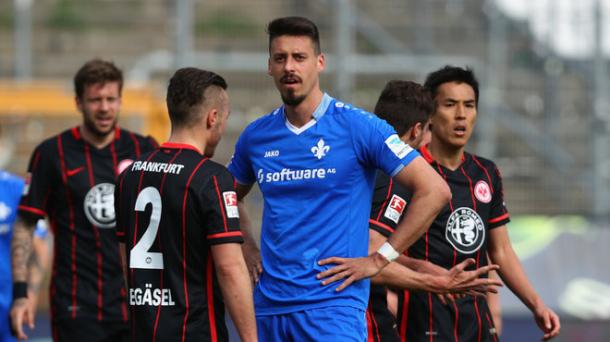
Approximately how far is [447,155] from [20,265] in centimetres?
302

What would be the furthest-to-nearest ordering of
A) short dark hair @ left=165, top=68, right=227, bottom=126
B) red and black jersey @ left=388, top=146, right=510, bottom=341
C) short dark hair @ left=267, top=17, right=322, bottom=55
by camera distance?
red and black jersey @ left=388, top=146, right=510, bottom=341 → short dark hair @ left=267, top=17, right=322, bottom=55 → short dark hair @ left=165, top=68, right=227, bottom=126

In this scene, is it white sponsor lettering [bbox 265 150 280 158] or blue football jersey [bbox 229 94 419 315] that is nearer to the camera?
blue football jersey [bbox 229 94 419 315]

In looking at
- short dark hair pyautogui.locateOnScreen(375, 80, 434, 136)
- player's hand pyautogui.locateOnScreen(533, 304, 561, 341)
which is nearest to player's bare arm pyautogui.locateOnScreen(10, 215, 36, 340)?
short dark hair pyautogui.locateOnScreen(375, 80, 434, 136)

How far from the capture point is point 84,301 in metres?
7.54

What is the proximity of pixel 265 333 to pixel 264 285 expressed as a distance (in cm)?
24

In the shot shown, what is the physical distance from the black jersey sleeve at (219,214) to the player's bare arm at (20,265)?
8.92ft

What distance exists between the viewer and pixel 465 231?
21.0 feet

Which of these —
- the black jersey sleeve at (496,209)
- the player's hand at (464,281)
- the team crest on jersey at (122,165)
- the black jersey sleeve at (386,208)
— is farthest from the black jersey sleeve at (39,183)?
the player's hand at (464,281)

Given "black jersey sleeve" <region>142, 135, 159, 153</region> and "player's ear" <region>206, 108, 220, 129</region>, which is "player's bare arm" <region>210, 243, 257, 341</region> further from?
"black jersey sleeve" <region>142, 135, 159, 153</region>

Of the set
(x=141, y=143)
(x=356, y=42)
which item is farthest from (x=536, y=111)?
(x=141, y=143)

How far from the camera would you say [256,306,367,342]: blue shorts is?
539cm

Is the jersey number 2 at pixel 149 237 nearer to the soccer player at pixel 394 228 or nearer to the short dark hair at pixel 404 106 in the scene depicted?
the soccer player at pixel 394 228

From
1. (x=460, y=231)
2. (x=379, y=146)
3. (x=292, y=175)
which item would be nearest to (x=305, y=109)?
(x=292, y=175)

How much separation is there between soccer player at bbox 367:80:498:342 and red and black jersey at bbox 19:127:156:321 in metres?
2.08
